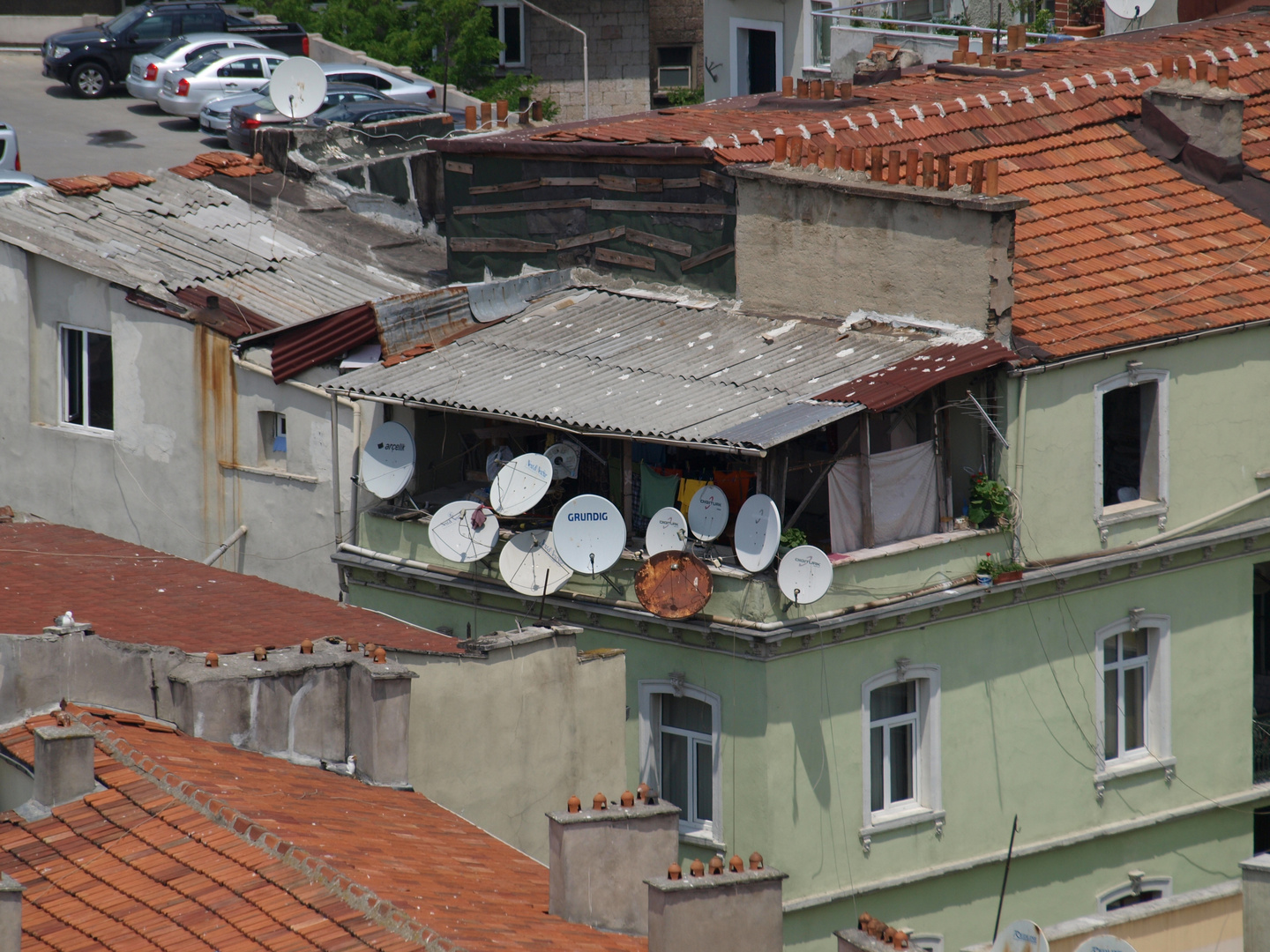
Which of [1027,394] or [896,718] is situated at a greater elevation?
[1027,394]

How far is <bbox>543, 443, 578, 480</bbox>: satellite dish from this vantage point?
32906 mm

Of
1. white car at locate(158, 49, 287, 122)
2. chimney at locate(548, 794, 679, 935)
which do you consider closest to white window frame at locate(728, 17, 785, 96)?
white car at locate(158, 49, 287, 122)

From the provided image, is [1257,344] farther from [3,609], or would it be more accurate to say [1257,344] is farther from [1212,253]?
[3,609]

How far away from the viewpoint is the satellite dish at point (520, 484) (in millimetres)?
31000

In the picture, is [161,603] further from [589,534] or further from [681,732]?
[681,732]

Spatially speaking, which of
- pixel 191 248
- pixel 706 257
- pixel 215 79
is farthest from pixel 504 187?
pixel 215 79

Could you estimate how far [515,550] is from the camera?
104ft

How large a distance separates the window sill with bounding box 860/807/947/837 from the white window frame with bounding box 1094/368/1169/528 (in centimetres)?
536

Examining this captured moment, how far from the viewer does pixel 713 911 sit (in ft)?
61.8

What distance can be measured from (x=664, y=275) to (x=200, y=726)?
1512cm

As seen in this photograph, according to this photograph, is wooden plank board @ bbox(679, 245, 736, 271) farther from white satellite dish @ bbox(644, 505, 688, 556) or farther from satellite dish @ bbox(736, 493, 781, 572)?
satellite dish @ bbox(736, 493, 781, 572)

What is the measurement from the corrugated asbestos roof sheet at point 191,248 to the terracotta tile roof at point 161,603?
6507mm

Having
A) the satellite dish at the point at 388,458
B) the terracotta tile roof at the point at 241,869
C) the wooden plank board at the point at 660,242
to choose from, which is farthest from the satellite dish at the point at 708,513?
the terracotta tile roof at the point at 241,869

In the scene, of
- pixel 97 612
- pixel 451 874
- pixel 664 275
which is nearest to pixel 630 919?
pixel 451 874
